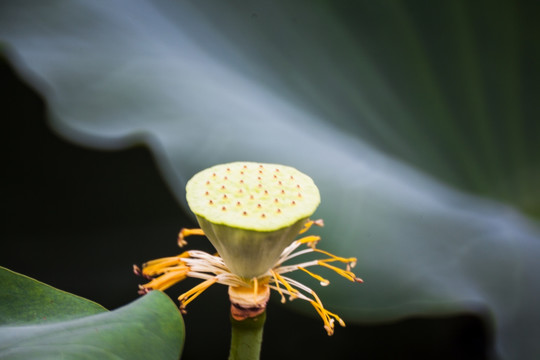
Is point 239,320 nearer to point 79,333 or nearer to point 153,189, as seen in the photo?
point 79,333

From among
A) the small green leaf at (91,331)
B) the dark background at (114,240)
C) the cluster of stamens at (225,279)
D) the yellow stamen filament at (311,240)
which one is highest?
the yellow stamen filament at (311,240)

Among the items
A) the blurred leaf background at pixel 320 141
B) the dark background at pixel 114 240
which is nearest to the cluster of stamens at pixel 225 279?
the blurred leaf background at pixel 320 141

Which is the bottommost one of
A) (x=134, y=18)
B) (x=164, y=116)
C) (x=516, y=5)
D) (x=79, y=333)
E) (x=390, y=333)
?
(x=390, y=333)

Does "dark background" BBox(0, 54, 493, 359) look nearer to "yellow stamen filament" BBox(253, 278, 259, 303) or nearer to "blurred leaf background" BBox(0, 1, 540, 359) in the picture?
"blurred leaf background" BBox(0, 1, 540, 359)

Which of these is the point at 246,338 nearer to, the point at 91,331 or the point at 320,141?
the point at 91,331

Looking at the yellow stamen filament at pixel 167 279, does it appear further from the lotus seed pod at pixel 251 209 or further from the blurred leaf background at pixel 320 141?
the blurred leaf background at pixel 320 141

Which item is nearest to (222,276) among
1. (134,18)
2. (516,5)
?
(134,18)

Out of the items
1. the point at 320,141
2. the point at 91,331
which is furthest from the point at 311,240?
the point at 320,141
